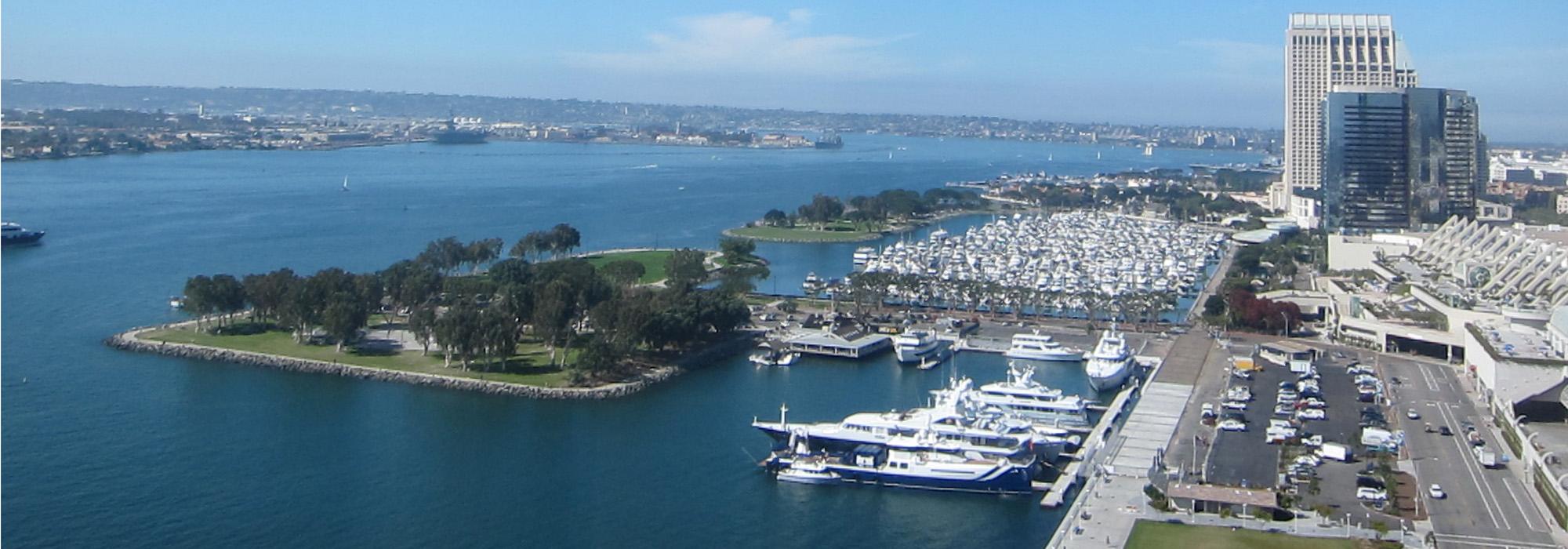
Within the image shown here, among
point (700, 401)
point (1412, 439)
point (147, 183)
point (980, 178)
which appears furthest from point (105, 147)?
point (1412, 439)

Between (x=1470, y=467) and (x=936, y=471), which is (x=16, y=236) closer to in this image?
(x=936, y=471)

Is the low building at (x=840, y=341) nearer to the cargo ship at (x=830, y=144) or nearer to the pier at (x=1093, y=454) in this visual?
the pier at (x=1093, y=454)

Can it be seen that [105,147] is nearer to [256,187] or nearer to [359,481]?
[256,187]

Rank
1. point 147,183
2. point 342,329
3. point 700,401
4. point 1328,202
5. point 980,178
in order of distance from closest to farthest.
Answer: point 700,401, point 342,329, point 1328,202, point 147,183, point 980,178

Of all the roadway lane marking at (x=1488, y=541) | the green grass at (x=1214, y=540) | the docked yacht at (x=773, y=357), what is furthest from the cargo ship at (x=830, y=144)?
the roadway lane marking at (x=1488, y=541)

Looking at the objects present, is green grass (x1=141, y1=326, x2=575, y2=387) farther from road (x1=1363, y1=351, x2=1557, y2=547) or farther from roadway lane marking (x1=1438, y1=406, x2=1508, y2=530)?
roadway lane marking (x1=1438, y1=406, x2=1508, y2=530)

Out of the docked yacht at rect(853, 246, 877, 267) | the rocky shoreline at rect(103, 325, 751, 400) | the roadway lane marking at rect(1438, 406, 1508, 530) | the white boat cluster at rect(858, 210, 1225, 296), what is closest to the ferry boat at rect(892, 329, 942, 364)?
the rocky shoreline at rect(103, 325, 751, 400)
